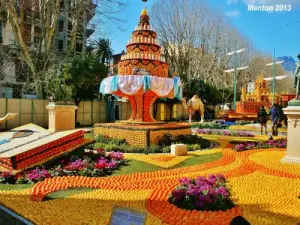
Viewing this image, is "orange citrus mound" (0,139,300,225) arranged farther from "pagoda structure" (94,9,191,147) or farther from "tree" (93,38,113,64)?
"tree" (93,38,113,64)

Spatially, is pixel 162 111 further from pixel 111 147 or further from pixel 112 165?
pixel 112 165

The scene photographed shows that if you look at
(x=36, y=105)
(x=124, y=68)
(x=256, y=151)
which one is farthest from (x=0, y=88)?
(x=256, y=151)

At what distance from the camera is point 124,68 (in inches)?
559

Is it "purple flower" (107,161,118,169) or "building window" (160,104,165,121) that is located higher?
"building window" (160,104,165,121)

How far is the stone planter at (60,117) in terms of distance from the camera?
17.0m

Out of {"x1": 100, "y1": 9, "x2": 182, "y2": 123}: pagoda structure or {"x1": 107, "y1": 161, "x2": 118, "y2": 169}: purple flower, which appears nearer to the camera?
{"x1": 107, "y1": 161, "x2": 118, "y2": 169}: purple flower

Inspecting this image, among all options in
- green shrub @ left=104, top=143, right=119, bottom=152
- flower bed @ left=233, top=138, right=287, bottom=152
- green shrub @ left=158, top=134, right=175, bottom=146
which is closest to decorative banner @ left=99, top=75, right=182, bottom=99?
green shrub @ left=158, top=134, right=175, bottom=146

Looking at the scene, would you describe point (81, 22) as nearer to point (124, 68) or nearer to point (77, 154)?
point (124, 68)

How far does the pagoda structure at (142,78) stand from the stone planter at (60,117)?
14.0 ft

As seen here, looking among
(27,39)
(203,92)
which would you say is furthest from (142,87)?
(203,92)

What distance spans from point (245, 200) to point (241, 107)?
2748 centimetres

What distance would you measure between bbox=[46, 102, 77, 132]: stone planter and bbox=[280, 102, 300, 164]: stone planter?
40.5ft

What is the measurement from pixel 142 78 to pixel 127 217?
10432mm

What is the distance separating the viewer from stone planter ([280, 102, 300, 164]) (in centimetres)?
839
